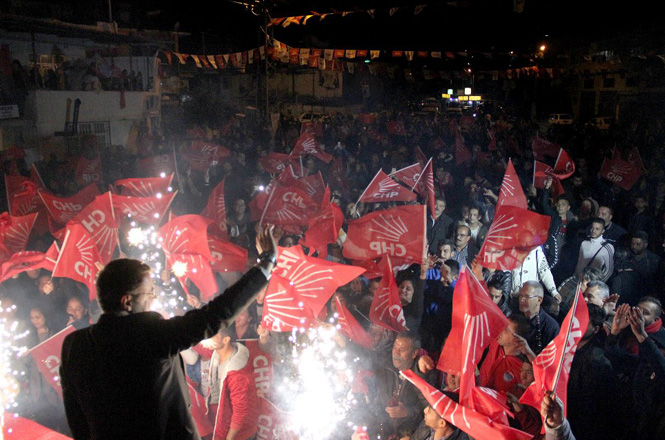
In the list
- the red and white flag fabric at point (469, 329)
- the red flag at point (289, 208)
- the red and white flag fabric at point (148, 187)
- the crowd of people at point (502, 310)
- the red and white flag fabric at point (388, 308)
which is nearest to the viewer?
the red and white flag fabric at point (469, 329)

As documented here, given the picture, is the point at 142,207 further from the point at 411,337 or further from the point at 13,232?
the point at 411,337

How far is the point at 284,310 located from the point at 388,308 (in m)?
1.03

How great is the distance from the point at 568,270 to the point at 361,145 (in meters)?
12.4

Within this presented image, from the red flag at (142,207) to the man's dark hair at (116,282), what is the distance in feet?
15.9

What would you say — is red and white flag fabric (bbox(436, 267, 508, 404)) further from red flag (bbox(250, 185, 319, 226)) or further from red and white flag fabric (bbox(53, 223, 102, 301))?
red flag (bbox(250, 185, 319, 226))

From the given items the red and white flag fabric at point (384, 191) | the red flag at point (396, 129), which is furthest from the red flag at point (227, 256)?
the red flag at point (396, 129)

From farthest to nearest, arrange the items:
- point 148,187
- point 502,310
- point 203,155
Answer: point 203,155
point 148,187
point 502,310

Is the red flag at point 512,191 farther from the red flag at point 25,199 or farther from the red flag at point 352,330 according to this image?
the red flag at point 25,199

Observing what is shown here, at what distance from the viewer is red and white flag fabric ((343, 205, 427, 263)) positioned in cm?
634

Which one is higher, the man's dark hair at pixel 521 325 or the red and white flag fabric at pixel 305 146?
the red and white flag fabric at pixel 305 146

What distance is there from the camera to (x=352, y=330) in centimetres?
550

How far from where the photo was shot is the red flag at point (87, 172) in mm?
11297

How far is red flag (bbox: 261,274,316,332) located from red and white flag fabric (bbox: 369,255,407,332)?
670 mm

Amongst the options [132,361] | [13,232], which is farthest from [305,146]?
[132,361]
